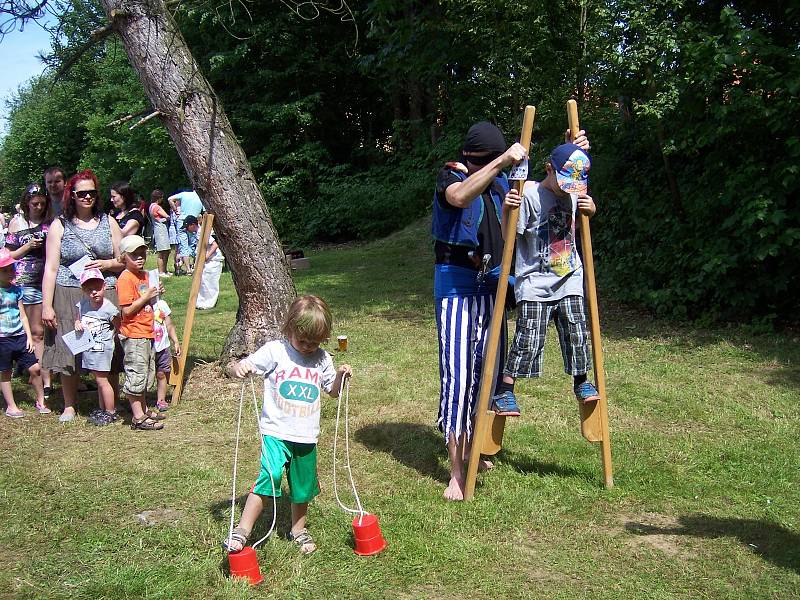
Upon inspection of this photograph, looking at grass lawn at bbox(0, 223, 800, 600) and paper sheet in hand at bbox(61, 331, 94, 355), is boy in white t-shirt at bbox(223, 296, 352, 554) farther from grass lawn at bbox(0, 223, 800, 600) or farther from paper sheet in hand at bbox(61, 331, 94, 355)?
paper sheet in hand at bbox(61, 331, 94, 355)

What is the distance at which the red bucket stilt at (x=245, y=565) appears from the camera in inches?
141

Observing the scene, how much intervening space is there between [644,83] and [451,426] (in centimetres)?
549

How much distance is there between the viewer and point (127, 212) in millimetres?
6938

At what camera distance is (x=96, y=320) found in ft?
20.0

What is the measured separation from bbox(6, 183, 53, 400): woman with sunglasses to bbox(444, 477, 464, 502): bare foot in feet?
13.2

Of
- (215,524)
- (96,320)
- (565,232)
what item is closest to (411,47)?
(96,320)

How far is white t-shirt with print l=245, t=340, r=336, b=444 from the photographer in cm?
380

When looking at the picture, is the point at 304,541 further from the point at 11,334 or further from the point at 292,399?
the point at 11,334

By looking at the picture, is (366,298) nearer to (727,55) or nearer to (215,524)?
(727,55)

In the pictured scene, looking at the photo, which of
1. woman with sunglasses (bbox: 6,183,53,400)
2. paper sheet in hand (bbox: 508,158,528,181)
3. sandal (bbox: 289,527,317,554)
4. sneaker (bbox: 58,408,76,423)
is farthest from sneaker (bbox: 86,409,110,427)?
paper sheet in hand (bbox: 508,158,528,181)

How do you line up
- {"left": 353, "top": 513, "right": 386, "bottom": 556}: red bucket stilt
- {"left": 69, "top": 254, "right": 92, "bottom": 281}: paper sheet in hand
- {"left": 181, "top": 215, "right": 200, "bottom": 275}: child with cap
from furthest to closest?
{"left": 181, "top": 215, "right": 200, "bottom": 275}: child with cap
{"left": 69, "top": 254, "right": 92, "bottom": 281}: paper sheet in hand
{"left": 353, "top": 513, "right": 386, "bottom": 556}: red bucket stilt

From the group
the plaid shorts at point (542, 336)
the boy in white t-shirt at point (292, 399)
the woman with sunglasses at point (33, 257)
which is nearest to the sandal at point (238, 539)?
the boy in white t-shirt at point (292, 399)

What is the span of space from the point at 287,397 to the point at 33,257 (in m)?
4.07

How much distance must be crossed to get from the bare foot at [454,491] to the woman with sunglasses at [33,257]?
4.04 meters
